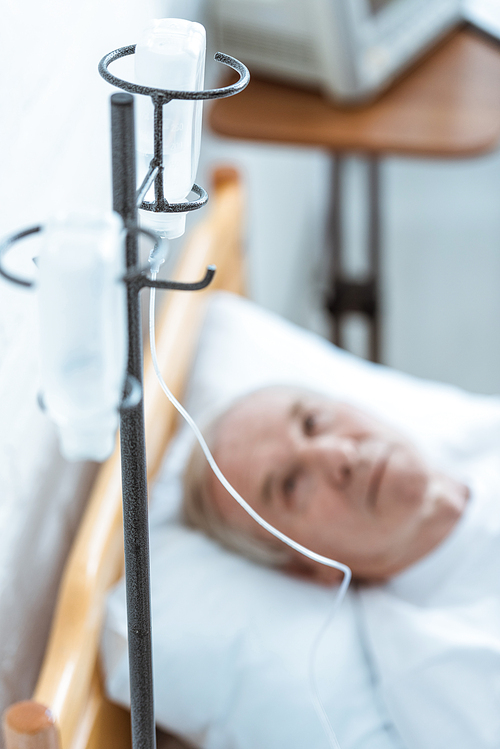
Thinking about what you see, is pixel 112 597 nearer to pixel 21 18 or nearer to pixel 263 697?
pixel 263 697

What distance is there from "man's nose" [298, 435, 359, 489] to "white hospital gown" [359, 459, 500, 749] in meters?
0.14

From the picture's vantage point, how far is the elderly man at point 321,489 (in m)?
0.84

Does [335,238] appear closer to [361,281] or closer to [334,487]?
[361,281]

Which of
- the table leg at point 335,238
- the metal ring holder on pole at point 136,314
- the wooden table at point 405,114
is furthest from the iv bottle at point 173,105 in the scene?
the table leg at point 335,238

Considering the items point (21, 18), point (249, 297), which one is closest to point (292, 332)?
point (249, 297)

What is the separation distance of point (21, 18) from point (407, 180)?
2.55 metres

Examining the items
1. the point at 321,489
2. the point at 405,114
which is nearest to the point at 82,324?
the point at 321,489

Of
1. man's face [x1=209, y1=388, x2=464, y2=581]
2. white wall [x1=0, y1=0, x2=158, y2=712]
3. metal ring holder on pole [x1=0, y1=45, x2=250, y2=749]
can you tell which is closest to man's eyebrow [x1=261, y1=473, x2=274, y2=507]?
man's face [x1=209, y1=388, x2=464, y2=581]

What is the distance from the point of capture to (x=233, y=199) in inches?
53.3

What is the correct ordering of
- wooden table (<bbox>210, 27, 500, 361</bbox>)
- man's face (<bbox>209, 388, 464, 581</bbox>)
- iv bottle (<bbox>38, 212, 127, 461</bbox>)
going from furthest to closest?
wooden table (<bbox>210, 27, 500, 361</bbox>)
man's face (<bbox>209, 388, 464, 581</bbox>)
iv bottle (<bbox>38, 212, 127, 461</bbox>)

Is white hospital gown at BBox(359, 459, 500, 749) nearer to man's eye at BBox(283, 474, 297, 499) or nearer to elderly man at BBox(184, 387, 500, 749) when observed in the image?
elderly man at BBox(184, 387, 500, 749)

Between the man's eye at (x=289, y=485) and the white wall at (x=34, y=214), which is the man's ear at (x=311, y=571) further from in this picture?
the white wall at (x=34, y=214)

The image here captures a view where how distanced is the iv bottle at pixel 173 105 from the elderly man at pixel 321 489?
476mm

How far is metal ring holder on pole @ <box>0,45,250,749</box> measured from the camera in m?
0.34
